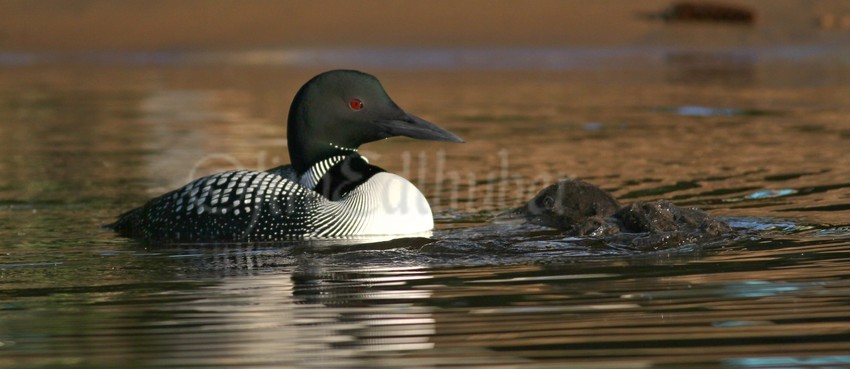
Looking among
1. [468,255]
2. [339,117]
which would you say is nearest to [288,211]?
[339,117]

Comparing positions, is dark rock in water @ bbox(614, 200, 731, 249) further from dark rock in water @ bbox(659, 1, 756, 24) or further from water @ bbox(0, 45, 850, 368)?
dark rock in water @ bbox(659, 1, 756, 24)

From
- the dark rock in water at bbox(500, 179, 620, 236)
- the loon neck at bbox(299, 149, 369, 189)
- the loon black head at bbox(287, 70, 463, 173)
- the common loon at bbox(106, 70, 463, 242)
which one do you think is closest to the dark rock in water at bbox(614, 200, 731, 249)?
the dark rock in water at bbox(500, 179, 620, 236)

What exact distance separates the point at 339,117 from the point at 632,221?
149 centimetres

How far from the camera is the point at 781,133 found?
441 inches

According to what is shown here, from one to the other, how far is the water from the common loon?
0.47 ft

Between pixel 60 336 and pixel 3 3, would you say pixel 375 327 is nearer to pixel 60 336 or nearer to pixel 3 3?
pixel 60 336

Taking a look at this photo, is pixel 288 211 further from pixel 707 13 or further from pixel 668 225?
pixel 707 13

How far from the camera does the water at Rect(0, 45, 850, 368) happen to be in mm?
4141

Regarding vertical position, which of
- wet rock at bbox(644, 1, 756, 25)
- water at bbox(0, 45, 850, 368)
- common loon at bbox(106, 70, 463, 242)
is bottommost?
water at bbox(0, 45, 850, 368)

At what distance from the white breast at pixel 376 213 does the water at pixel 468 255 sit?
120 millimetres

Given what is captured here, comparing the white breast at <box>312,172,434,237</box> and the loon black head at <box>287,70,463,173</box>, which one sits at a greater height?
the loon black head at <box>287,70,463,173</box>

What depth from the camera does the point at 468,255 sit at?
605cm

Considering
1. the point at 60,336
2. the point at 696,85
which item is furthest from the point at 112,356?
the point at 696,85

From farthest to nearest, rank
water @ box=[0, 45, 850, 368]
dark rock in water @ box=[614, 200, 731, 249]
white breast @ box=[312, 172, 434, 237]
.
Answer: white breast @ box=[312, 172, 434, 237]
dark rock in water @ box=[614, 200, 731, 249]
water @ box=[0, 45, 850, 368]
